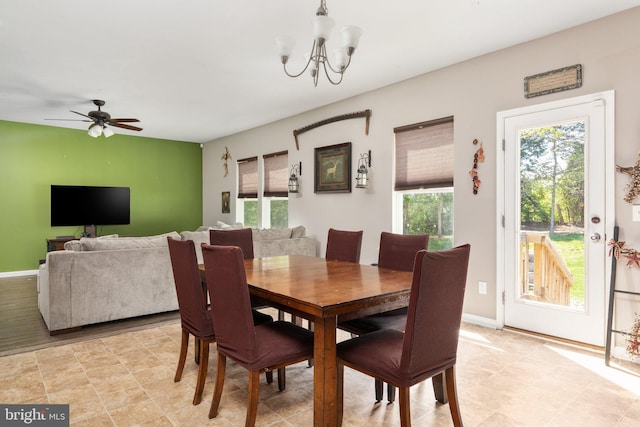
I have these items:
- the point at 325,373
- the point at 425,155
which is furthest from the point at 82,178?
the point at 325,373

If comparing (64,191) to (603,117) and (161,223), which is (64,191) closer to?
(161,223)

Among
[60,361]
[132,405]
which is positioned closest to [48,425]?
[132,405]

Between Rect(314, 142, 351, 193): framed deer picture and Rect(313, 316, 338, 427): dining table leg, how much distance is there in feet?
11.2

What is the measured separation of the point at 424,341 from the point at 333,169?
3.82m

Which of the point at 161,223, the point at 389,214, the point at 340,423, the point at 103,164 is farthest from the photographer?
the point at 161,223

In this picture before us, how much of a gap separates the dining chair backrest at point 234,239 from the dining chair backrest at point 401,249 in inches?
50.5

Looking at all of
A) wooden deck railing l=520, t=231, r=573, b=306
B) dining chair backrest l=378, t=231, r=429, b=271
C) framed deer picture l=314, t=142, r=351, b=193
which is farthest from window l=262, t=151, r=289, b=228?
wooden deck railing l=520, t=231, r=573, b=306

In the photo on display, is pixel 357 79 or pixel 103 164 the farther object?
pixel 103 164

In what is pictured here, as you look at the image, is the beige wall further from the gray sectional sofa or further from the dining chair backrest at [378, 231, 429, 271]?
the gray sectional sofa

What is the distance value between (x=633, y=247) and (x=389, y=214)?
2.30 m

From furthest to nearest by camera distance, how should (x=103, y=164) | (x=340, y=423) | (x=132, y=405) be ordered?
(x=103, y=164), (x=132, y=405), (x=340, y=423)

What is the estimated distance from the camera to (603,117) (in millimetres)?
2971

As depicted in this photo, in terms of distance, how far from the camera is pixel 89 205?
6.88 m

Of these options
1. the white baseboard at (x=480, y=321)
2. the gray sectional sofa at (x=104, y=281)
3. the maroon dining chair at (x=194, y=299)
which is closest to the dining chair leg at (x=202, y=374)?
the maroon dining chair at (x=194, y=299)
